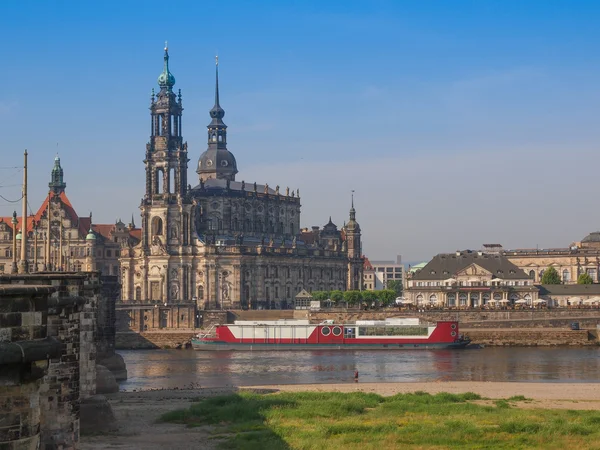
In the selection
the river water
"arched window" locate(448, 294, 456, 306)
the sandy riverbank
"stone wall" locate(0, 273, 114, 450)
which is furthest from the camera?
"arched window" locate(448, 294, 456, 306)

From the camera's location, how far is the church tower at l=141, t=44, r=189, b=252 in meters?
147

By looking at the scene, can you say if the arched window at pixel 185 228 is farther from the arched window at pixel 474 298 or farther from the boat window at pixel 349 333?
the boat window at pixel 349 333

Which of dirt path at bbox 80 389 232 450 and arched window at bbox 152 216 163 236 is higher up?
arched window at bbox 152 216 163 236

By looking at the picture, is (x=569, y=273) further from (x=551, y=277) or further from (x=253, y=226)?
(x=253, y=226)

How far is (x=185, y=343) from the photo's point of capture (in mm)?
120375

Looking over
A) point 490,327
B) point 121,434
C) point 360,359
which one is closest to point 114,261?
point 490,327

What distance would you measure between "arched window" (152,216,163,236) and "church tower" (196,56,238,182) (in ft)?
50.8

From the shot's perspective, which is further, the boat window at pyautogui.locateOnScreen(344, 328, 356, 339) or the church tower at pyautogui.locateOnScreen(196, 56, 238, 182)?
the church tower at pyautogui.locateOnScreen(196, 56, 238, 182)

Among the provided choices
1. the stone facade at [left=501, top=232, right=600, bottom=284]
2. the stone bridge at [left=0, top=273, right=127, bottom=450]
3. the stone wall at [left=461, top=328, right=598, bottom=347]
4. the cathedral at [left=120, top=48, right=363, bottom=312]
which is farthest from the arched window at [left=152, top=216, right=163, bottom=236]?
the stone bridge at [left=0, top=273, right=127, bottom=450]

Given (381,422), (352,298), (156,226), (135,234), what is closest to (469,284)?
(352,298)

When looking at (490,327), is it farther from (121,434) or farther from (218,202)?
(121,434)

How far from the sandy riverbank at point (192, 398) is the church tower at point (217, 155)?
9829cm

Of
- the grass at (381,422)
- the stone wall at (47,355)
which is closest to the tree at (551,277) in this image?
the grass at (381,422)

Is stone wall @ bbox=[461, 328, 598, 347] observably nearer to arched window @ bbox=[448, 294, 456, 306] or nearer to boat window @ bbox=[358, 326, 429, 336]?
boat window @ bbox=[358, 326, 429, 336]
